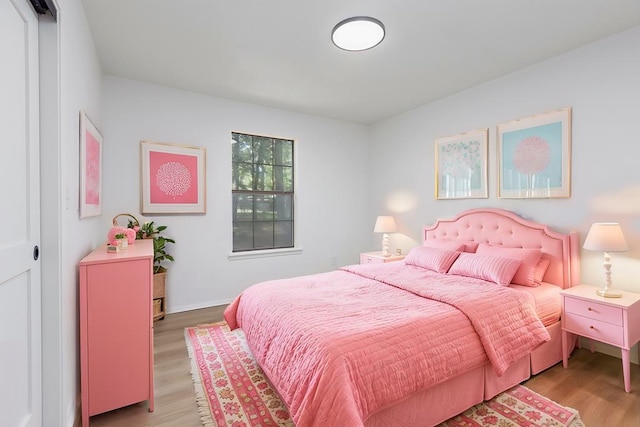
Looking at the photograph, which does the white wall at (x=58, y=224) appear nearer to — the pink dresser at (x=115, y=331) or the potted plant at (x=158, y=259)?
the pink dresser at (x=115, y=331)

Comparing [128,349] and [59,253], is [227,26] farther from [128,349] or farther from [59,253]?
[128,349]

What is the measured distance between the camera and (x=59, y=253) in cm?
152

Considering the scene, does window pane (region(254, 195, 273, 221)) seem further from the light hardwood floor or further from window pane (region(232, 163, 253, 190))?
the light hardwood floor

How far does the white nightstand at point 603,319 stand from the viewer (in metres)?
2.13

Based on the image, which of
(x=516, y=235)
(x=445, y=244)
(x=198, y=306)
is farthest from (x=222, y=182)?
(x=516, y=235)

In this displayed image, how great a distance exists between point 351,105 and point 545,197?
253cm

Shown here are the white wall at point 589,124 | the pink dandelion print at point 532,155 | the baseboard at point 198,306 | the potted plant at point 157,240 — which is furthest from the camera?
the baseboard at point 198,306

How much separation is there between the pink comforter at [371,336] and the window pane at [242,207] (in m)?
1.73

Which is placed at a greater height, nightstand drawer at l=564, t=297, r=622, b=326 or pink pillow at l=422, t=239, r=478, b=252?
pink pillow at l=422, t=239, r=478, b=252

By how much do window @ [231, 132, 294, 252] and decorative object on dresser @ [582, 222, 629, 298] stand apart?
3.37 m

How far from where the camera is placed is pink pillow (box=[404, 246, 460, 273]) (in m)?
3.13

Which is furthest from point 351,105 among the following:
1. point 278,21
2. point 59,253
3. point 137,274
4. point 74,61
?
point 59,253

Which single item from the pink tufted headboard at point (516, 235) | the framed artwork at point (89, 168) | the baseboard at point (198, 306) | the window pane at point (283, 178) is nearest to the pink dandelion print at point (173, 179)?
the framed artwork at point (89, 168)

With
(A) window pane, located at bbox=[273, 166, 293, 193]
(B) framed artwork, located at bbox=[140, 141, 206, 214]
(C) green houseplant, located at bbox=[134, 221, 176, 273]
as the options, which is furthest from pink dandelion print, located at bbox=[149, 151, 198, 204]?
(A) window pane, located at bbox=[273, 166, 293, 193]
